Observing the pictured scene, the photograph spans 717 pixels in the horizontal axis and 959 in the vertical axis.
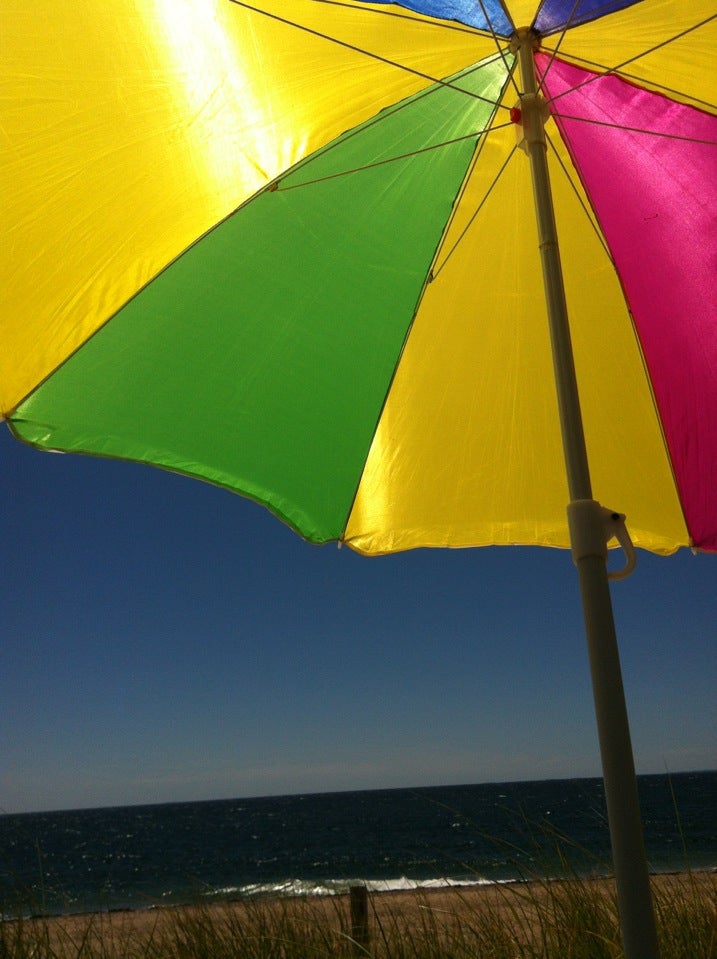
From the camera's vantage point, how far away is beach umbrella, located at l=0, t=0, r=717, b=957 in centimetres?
195

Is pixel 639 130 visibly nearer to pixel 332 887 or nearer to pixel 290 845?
pixel 332 887

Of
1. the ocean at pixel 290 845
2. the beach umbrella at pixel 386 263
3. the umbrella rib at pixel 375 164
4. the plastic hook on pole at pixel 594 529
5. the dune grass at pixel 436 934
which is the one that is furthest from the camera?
the ocean at pixel 290 845

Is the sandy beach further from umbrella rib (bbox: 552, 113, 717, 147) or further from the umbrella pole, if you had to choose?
umbrella rib (bbox: 552, 113, 717, 147)

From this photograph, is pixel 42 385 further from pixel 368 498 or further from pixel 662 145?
pixel 662 145

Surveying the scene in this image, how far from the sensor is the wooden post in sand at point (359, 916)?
2691 millimetres

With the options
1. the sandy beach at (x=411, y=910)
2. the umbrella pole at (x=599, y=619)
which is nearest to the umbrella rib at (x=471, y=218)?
the umbrella pole at (x=599, y=619)

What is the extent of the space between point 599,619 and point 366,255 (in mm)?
1279

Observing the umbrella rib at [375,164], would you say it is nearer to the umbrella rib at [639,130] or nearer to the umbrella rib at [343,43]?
the umbrella rib at [343,43]

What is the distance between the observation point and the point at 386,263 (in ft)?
7.93

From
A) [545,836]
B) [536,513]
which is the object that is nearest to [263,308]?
[536,513]

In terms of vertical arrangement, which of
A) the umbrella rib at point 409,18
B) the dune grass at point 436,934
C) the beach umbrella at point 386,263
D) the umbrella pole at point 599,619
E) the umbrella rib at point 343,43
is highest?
the umbrella rib at point 409,18

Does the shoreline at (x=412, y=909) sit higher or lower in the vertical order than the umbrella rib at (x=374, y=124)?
lower

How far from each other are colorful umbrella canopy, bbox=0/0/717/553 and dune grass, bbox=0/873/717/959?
1.14 metres

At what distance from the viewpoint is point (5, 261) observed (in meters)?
2.00
